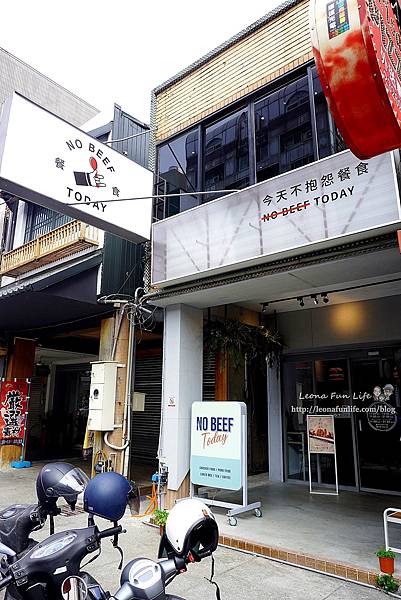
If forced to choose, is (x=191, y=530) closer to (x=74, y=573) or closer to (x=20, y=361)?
(x=74, y=573)

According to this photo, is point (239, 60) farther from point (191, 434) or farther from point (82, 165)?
point (191, 434)

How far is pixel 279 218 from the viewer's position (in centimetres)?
543

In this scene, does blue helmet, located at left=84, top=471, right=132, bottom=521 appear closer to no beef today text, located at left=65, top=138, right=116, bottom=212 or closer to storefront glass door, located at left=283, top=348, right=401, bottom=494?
no beef today text, located at left=65, top=138, right=116, bottom=212

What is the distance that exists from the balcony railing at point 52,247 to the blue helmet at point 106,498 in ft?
19.8

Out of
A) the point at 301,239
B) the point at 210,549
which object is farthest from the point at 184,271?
the point at 210,549

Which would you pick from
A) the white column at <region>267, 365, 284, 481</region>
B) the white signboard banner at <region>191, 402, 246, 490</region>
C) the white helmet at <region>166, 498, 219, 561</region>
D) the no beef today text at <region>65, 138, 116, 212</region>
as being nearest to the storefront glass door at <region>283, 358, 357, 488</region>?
the white column at <region>267, 365, 284, 481</region>

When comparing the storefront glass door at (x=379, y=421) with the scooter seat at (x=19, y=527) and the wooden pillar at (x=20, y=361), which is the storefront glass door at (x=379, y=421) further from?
the wooden pillar at (x=20, y=361)

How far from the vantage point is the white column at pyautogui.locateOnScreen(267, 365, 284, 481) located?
8.73 m

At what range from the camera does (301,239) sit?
5.18 metres

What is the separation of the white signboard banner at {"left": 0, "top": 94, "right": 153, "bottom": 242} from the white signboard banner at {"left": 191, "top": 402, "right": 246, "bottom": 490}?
2.78 m

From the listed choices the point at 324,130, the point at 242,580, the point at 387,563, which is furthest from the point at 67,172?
the point at 387,563

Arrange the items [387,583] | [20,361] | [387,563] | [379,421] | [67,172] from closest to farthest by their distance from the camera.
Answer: [387,583] → [387,563] → [67,172] → [379,421] → [20,361]

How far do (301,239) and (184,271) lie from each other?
189 cm

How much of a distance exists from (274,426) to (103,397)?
3659 millimetres
